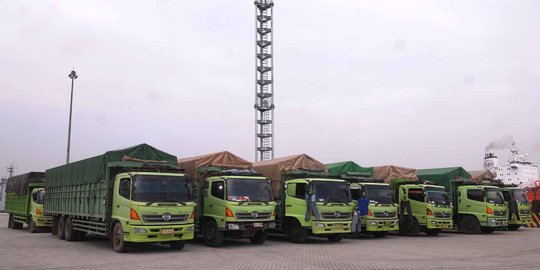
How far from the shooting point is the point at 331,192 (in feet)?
54.3

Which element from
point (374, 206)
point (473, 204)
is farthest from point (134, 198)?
point (473, 204)

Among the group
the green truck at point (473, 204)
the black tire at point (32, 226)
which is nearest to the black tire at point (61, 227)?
the black tire at point (32, 226)

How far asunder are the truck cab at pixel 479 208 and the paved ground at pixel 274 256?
4261 mm

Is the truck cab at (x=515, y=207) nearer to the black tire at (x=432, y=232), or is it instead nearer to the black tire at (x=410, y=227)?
the black tire at (x=432, y=232)

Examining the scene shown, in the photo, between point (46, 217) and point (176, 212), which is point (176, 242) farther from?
point (46, 217)

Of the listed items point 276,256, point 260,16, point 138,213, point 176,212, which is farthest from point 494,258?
point 260,16

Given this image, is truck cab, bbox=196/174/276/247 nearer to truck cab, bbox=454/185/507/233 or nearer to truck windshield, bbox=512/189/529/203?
truck cab, bbox=454/185/507/233

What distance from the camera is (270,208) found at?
15.4 m

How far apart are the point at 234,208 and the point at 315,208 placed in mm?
2923

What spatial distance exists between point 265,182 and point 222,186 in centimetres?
A: 150

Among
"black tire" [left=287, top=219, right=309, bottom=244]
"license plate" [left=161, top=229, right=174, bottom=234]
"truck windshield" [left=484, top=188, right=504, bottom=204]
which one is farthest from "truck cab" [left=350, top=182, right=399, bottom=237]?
"license plate" [left=161, top=229, right=174, bottom=234]

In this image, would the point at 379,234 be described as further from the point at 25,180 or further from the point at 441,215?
the point at 25,180

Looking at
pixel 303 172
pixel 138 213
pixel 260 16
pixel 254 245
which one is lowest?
pixel 254 245

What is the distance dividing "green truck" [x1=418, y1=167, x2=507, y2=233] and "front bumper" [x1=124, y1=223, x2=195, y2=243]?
13.8m
